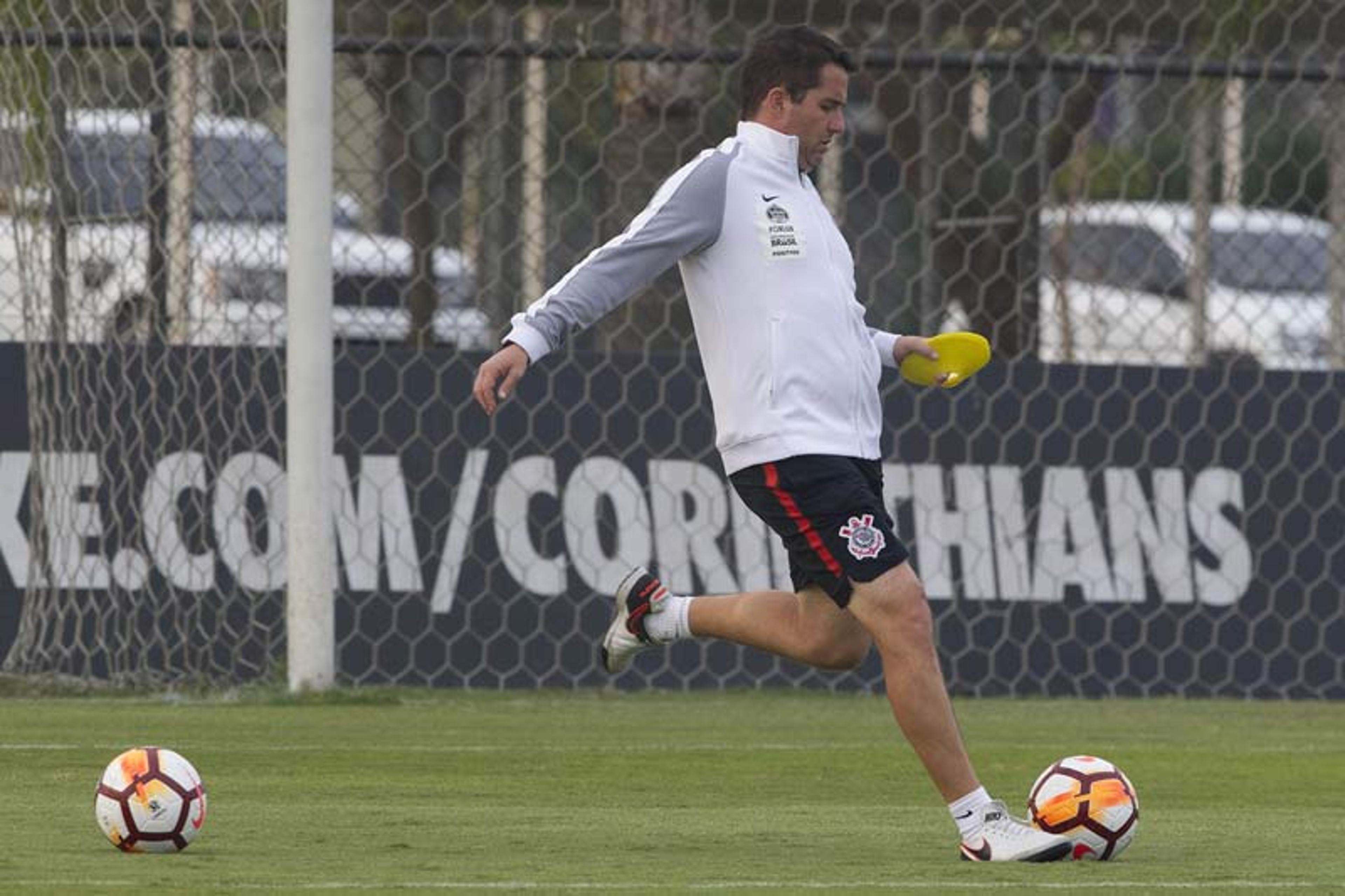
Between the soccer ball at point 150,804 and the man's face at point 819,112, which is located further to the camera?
the man's face at point 819,112

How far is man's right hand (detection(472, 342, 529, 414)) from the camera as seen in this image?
5.65 m

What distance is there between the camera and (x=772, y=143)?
6.22 meters

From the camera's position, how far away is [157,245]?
10.2 meters

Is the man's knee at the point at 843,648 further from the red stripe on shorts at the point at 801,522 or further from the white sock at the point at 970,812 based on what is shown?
the white sock at the point at 970,812

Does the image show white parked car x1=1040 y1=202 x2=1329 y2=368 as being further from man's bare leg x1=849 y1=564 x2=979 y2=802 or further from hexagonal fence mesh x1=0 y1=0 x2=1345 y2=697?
man's bare leg x1=849 y1=564 x2=979 y2=802

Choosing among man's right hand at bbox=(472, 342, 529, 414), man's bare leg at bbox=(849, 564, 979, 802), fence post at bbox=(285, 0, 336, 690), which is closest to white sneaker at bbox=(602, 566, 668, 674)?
man's bare leg at bbox=(849, 564, 979, 802)

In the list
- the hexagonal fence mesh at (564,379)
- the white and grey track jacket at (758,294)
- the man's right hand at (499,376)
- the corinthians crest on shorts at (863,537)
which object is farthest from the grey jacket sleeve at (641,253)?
the hexagonal fence mesh at (564,379)

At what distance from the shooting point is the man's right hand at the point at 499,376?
5.65 meters

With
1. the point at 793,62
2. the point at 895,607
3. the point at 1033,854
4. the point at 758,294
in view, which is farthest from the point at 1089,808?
the point at 793,62

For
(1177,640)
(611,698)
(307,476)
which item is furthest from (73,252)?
(1177,640)

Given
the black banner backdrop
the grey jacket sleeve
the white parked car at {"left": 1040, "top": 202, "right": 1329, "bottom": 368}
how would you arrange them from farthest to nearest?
the white parked car at {"left": 1040, "top": 202, "right": 1329, "bottom": 368}, the black banner backdrop, the grey jacket sleeve

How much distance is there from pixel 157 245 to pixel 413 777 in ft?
11.1

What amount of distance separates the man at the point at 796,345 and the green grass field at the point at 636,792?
0.46 metres

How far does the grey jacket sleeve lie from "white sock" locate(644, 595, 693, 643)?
941 millimetres
